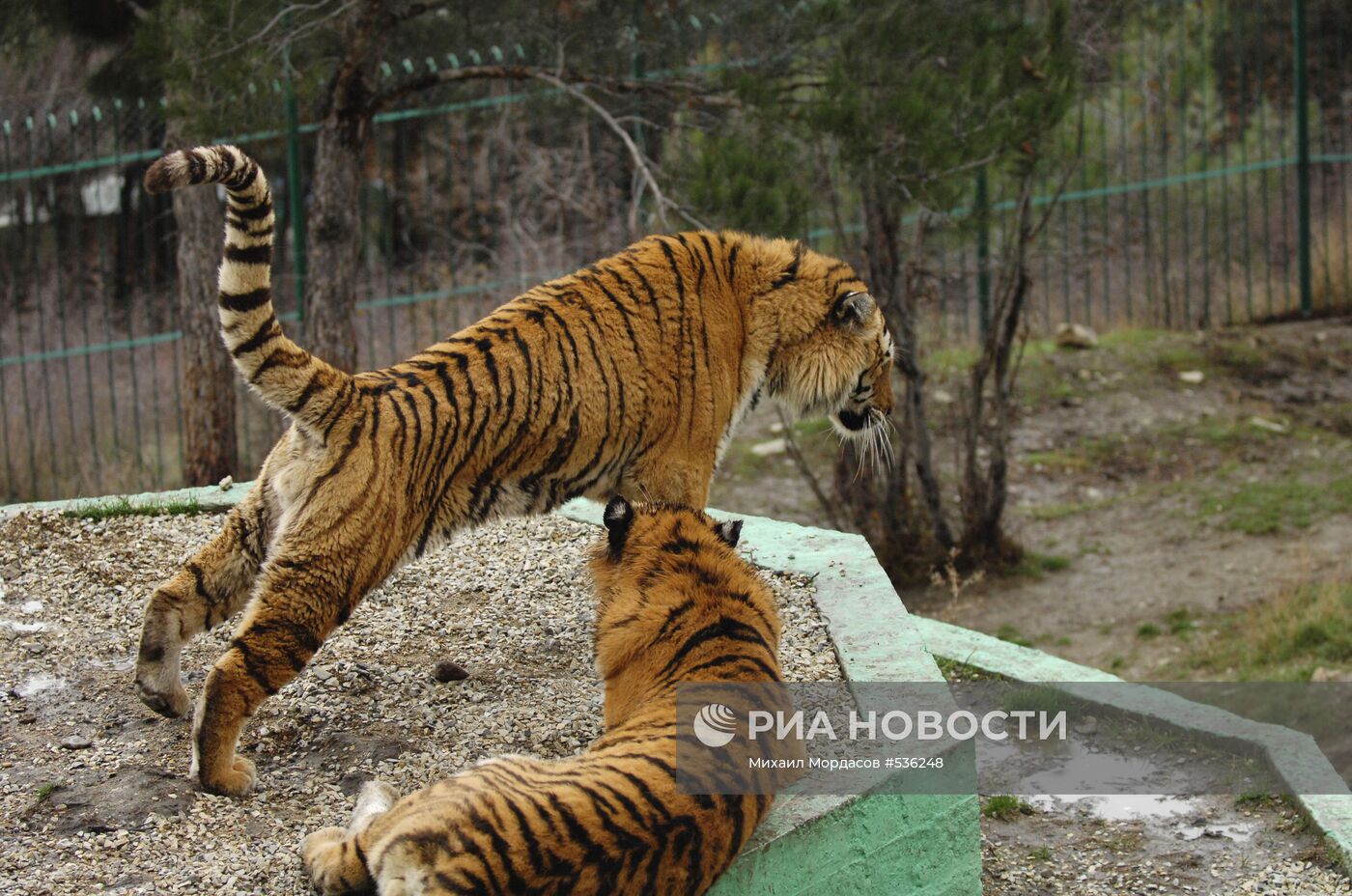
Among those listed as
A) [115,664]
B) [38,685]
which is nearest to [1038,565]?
[115,664]

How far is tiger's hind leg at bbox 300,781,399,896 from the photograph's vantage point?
328cm

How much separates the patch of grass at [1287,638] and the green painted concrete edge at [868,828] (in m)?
2.39

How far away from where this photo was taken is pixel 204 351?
8031mm

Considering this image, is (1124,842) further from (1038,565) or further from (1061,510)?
(1061,510)

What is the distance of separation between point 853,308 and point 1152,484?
5.18 m

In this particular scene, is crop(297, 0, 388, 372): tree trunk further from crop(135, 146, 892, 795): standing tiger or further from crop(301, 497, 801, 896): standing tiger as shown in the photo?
crop(301, 497, 801, 896): standing tiger

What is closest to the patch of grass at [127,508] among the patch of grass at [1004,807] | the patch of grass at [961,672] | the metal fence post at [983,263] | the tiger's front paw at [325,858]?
the tiger's front paw at [325,858]

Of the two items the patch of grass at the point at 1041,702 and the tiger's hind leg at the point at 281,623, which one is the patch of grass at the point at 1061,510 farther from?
the tiger's hind leg at the point at 281,623

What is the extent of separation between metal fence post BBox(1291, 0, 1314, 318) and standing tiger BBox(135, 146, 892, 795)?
8.00 m

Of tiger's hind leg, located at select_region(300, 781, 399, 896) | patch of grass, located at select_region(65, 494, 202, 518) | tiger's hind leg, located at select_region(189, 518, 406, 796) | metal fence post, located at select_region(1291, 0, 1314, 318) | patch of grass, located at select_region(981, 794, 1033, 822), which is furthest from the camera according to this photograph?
metal fence post, located at select_region(1291, 0, 1314, 318)

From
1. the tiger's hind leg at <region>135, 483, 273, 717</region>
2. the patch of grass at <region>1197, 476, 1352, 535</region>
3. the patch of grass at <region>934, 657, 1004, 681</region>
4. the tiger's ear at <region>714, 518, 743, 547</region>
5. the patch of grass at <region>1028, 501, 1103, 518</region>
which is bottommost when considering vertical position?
the patch of grass at <region>934, 657, 1004, 681</region>

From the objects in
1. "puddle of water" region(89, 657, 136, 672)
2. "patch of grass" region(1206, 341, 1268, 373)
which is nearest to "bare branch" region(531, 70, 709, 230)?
"puddle of water" region(89, 657, 136, 672)

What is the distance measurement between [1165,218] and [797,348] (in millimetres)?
8061

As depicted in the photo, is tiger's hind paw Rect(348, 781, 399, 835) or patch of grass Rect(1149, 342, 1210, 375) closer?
tiger's hind paw Rect(348, 781, 399, 835)
